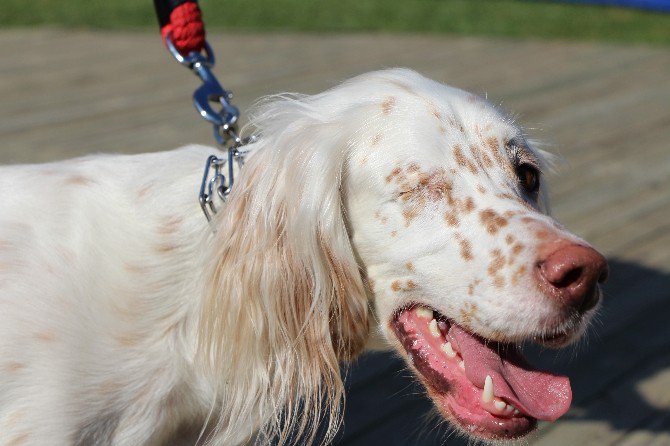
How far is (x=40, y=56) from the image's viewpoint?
284 inches

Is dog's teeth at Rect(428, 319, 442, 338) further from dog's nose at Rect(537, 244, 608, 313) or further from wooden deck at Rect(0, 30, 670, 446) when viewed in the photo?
wooden deck at Rect(0, 30, 670, 446)

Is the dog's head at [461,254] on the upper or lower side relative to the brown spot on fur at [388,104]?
lower

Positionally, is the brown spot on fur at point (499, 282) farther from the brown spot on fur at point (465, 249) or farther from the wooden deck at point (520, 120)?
the wooden deck at point (520, 120)

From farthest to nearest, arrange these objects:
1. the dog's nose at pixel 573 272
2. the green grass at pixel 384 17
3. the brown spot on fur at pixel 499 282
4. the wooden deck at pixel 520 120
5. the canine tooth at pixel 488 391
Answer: the green grass at pixel 384 17 < the wooden deck at pixel 520 120 < the canine tooth at pixel 488 391 < the brown spot on fur at pixel 499 282 < the dog's nose at pixel 573 272

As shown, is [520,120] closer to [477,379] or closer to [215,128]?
[215,128]

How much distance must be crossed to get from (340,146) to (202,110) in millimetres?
561

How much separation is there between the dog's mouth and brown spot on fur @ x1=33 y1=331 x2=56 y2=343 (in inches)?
30.7

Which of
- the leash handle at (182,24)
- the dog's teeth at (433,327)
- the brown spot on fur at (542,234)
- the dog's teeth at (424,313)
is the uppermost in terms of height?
the leash handle at (182,24)

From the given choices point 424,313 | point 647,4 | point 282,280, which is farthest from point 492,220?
point 647,4

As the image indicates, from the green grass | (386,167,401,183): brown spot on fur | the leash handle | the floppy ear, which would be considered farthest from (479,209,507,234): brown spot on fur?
the green grass

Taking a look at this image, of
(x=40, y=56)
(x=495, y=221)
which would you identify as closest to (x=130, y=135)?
(x=40, y=56)

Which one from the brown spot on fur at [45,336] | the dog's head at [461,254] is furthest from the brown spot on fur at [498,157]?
the brown spot on fur at [45,336]

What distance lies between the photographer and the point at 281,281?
7.37 ft

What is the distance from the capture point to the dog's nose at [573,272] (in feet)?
6.35
